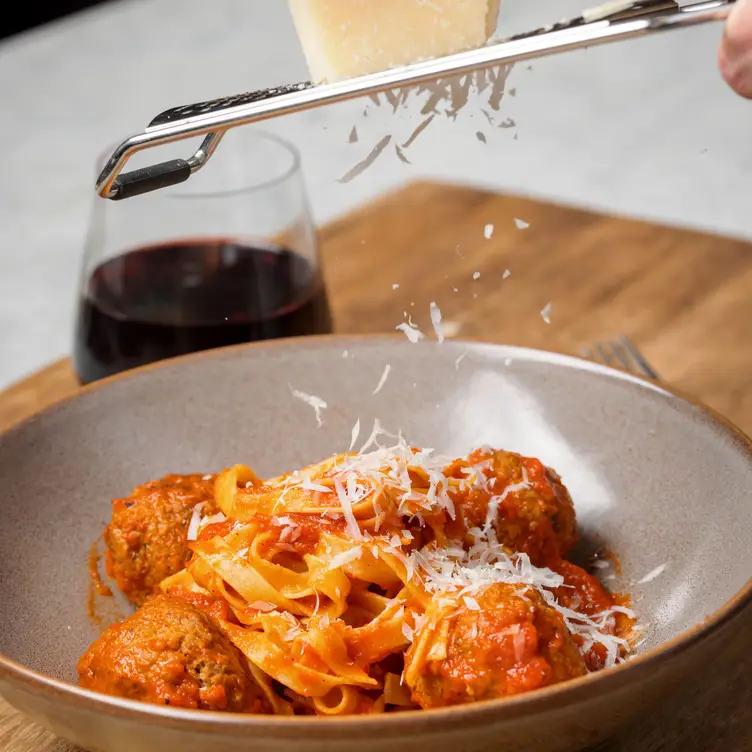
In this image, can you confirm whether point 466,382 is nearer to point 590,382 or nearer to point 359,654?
point 590,382

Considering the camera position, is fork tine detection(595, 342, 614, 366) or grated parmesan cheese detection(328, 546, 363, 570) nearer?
grated parmesan cheese detection(328, 546, 363, 570)

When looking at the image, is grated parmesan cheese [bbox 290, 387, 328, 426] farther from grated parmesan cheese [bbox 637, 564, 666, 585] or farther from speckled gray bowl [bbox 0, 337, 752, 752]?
grated parmesan cheese [bbox 637, 564, 666, 585]

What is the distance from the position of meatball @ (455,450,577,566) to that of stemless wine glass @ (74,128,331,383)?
0.57 meters

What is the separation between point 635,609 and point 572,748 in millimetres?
359

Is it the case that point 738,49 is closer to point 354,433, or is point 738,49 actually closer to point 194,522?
point 354,433

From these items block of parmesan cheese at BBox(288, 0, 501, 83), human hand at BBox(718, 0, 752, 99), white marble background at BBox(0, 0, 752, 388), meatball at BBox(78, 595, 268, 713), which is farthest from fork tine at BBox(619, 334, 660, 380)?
white marble background at BBox(0, 0, 752, 388)

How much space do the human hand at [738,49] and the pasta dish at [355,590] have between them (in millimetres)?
534

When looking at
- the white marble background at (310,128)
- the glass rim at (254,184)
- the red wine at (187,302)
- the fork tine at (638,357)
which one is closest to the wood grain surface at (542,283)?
the fork tine at (638,357)

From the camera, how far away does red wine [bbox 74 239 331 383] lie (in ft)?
6.32

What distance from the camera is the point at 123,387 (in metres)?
1.78

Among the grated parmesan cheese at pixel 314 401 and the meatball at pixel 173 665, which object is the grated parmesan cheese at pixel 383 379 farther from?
the meatball at pixel 173 665

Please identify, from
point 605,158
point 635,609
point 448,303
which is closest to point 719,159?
point 605,158

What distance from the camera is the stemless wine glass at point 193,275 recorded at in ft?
6.34

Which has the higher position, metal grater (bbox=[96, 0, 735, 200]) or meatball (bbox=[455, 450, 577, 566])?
metal grater (bbox=[96, 0, 735, 200])
